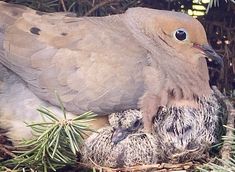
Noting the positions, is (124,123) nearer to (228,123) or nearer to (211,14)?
(228,123)

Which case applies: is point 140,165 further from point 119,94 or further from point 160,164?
point 119,94

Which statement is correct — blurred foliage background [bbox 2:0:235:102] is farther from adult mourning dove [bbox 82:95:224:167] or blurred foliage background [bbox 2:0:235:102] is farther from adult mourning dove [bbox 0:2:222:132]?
adult mourning dove [bbox 82:95:224:167]

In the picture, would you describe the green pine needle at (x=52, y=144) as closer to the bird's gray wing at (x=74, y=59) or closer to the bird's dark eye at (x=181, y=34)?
the bird's gray wing at (x=74, y=59)

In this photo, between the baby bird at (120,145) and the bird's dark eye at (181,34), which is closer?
the baby bird at (120,145)

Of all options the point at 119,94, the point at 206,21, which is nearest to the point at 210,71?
the point at 206,21

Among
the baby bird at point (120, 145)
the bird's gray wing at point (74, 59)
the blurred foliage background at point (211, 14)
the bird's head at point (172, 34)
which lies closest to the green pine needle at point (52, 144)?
the baby bird at point (120, 145)

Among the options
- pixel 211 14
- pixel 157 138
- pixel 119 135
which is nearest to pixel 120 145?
→ pixel 119 135
